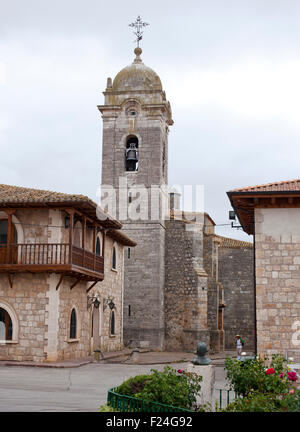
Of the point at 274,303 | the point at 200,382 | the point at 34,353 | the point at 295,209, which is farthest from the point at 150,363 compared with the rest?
the point at 200,382

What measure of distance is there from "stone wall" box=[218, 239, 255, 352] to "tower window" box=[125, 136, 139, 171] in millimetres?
9258

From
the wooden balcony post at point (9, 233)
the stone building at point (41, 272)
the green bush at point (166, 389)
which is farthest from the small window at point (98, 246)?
the green bush at point (166, 389)

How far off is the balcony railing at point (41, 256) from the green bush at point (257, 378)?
1095 centimetres

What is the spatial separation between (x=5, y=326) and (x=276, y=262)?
1000 centimetres

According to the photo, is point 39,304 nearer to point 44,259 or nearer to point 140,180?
point 44,259

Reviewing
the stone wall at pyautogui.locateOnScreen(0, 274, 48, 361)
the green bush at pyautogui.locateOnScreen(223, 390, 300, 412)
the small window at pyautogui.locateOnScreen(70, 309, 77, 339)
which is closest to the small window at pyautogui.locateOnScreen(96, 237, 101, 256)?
the small window at pyautogui.locateOnScreen(70, 309, 77, 339)

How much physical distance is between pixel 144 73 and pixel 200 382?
29.3 m

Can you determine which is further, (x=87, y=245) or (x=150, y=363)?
(x=87, y=245)

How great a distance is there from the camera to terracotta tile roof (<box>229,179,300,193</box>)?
16927 millimetres

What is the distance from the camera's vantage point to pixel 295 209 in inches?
680

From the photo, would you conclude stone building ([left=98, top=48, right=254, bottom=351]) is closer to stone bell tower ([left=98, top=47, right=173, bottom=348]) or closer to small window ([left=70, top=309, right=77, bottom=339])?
stone bell tower ([left=98, top=47, right=173, bottom=348])

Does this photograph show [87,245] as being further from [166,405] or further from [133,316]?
[166,405]

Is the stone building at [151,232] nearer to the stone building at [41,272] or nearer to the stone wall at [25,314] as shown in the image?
the stone building at [41,272]

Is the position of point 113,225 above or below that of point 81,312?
above
